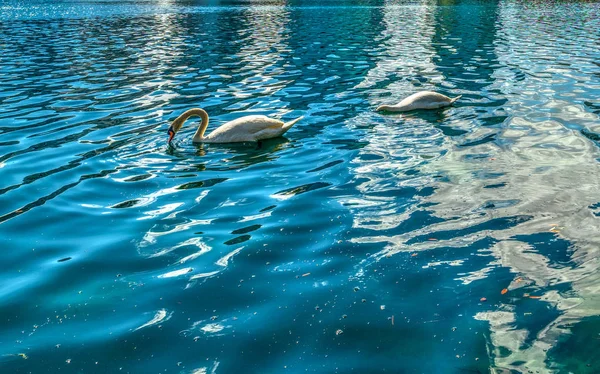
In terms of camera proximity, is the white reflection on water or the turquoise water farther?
the white reflection on water

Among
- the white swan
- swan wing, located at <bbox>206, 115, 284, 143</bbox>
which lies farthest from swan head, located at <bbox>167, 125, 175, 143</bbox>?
swan wing, located at <bbox>206, 115, 284, 143</bbox>

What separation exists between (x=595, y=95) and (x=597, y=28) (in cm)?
2847

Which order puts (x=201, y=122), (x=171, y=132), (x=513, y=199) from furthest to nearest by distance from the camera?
(x=201, y=122) < (x=171, y=132) < (x=513, y=199)

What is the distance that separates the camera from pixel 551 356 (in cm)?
560

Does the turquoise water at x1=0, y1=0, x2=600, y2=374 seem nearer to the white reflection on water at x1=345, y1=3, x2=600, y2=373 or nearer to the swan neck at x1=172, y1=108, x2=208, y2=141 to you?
the white reflection on water at x1=345, y1=3, x2=600, y2=373

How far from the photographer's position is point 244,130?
13203 millimetres

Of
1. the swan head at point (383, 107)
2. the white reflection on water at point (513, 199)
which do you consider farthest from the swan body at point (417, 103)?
the white reflection on water at point (513, 199)

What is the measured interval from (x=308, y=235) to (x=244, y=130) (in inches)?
208

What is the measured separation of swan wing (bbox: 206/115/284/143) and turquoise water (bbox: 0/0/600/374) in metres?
0.26

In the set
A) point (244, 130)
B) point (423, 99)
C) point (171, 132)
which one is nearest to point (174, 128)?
point (171, 132)

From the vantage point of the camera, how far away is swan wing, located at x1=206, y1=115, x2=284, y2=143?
43.4 ft

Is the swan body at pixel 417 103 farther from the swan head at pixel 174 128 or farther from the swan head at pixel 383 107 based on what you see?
the swan head at pixel 174 128

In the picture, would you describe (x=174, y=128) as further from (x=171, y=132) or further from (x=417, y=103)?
(x=417, y=103)

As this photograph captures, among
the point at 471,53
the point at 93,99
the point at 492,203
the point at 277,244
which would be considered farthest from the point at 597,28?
the point at 277,244
